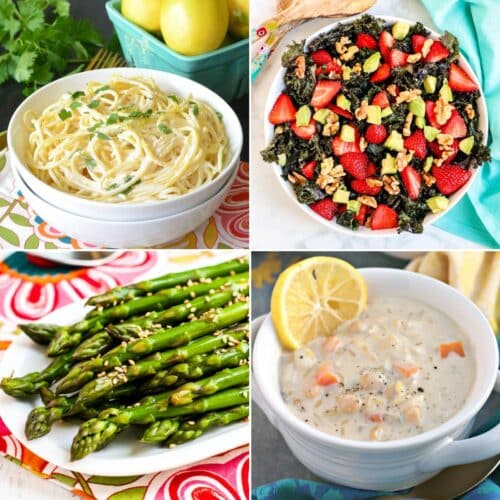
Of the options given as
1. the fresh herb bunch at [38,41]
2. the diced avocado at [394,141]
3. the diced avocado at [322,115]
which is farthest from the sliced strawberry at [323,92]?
the fresh herb bunch at [38,41]

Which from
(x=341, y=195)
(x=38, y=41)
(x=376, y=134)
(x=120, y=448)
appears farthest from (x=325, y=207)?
(x=38, y=41)

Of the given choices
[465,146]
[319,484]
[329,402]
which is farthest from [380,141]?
[319,484]

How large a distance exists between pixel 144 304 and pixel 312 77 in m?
0.44

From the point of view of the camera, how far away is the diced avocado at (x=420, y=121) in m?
1.13

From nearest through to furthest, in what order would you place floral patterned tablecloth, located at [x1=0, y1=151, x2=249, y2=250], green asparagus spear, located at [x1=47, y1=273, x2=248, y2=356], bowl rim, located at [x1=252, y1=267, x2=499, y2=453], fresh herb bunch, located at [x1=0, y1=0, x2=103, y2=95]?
bowl rim, located at [x1=252, y1=267, x2=499, y2=453] → green asparagus spear, located at [x1=47, y1=273, x2=248, y2=356] → floral patterned tablecloth, located at [x1=0, y1=151, x2=249, y2=250] → fresh herb bunch, located at [x1=0, y1=0, x2=103, y2=95]

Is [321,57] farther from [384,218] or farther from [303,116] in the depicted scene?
[384,218]

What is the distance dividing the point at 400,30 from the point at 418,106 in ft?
0.40

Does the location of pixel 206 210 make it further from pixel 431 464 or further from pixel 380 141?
pixel 431 464

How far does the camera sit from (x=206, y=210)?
1.15m

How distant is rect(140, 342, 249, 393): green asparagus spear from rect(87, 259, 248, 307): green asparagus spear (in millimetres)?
160

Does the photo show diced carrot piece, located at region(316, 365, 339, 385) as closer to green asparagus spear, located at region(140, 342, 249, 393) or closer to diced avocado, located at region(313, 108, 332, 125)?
green asparagus spear, located at region(140, 342, 249, 393)

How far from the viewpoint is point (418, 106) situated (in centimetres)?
113

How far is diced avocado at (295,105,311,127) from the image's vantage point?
1134 millimetres

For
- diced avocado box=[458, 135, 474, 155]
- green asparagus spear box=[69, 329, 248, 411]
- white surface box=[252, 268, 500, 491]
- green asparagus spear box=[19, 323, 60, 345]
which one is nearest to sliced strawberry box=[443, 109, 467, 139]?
diced avocado box=[458, 135, 474, 155]
